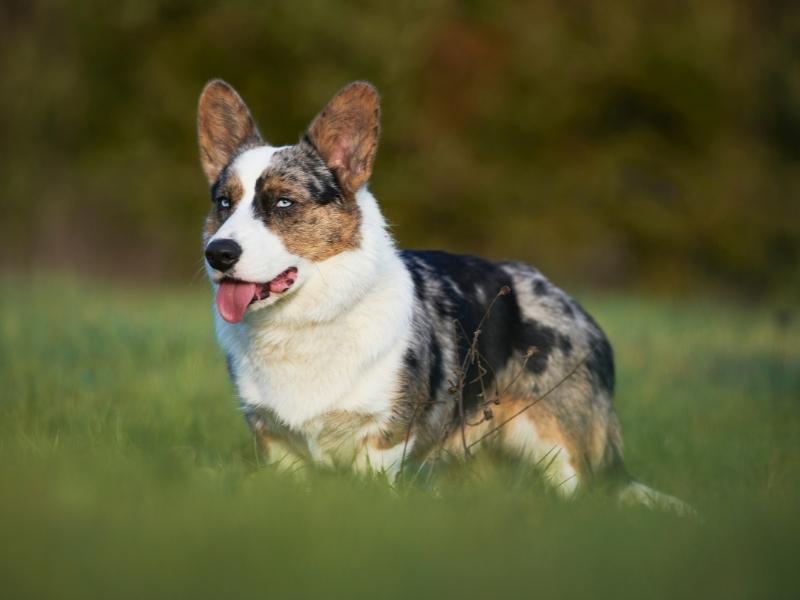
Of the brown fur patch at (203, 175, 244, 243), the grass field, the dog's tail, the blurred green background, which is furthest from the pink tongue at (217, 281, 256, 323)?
the blurred green background

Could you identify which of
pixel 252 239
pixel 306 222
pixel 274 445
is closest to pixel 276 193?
pixel 306 222

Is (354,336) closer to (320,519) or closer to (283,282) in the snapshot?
(283,282)

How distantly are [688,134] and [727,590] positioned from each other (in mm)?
16232

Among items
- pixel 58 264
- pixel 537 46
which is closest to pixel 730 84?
pixel 537 46

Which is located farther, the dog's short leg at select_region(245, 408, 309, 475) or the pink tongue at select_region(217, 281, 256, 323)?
the dog's short leg at select_region(245, 408, 309, 475)

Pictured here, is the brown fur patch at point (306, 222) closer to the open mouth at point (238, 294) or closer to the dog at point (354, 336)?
the dog at point (354, 336)

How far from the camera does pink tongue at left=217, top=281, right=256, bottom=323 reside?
3.94 meters

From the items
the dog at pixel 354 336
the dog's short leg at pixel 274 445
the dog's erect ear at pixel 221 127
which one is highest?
the dog's erect ear at pixel 221 127

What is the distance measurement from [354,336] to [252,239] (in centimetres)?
60

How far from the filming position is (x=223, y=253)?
3791 mm

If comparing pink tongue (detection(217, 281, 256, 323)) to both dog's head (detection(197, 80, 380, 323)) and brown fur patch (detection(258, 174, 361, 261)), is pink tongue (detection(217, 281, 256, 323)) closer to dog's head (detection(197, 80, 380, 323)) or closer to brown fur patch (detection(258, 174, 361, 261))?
dog's head (detection(197, 80, 380, 323))

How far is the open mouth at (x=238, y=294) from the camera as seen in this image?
3.95m

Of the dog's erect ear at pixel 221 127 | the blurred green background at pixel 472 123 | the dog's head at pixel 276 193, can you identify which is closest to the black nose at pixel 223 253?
the dog's head at pixel 276 193

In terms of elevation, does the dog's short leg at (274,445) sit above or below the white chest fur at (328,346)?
below
